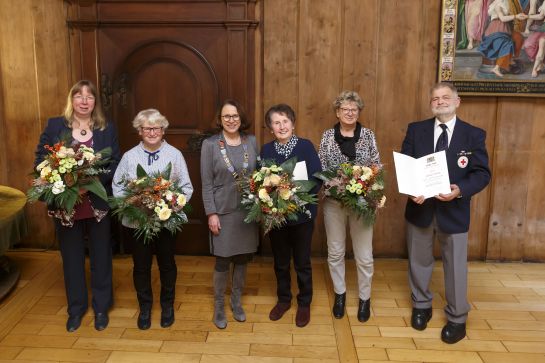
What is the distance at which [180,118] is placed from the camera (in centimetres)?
429

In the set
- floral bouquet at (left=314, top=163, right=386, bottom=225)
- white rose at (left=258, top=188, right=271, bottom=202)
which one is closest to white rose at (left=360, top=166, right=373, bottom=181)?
floral bouquet at (left=314, top=163, right=386, bottom=225)

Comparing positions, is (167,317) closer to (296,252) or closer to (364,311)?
(296,252)

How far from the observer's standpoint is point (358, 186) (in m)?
2.89

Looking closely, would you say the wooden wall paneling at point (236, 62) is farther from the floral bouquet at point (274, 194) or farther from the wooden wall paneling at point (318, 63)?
the floral bouquet at point (274, 194)

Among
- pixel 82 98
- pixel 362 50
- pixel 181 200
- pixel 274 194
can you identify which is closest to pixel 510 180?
pixel 362 50

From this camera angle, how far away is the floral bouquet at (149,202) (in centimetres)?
283

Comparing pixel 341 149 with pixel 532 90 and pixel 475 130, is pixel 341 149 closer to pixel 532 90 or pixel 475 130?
pixel 475 130

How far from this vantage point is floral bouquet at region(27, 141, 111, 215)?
2.82 m

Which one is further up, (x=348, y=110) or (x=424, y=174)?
(x=348, y=110)

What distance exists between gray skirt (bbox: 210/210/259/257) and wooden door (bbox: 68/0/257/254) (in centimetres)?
136

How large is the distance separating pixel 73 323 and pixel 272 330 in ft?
4.39

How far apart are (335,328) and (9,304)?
240 cm

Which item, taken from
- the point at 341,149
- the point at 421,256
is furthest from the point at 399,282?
the point at 341,149

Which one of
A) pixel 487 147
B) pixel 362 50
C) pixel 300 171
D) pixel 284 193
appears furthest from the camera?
pixel 487 147
